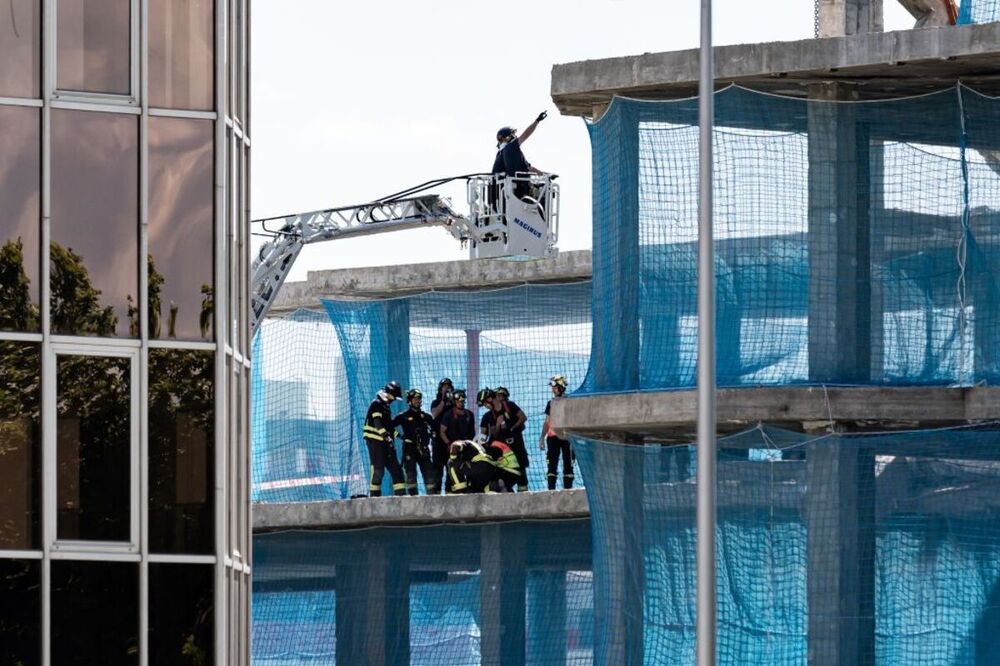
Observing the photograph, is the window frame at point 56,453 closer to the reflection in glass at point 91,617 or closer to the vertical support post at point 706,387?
the reflection in glass at point 91,617

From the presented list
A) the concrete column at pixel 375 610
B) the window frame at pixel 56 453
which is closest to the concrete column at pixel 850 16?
the window frame at pixel 56 453

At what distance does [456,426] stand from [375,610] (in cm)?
244

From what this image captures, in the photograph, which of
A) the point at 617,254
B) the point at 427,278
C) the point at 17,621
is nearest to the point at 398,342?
the point at 427,278

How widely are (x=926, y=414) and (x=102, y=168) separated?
7949 mm

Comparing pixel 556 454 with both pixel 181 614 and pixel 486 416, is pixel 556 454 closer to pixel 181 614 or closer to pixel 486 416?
pixel 486 416

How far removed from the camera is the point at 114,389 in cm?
1981

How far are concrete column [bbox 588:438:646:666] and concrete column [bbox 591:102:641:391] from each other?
768 millimetres

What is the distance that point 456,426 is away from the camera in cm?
3231

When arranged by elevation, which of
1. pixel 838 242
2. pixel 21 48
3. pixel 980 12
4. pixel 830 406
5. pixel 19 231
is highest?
pixel 980 12

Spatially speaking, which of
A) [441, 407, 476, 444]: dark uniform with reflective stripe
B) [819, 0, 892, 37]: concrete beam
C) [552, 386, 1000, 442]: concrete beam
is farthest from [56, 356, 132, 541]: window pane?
[441, 407, 476, 444]: dark uniform with reflective stripe

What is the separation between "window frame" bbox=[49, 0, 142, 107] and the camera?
65.1ft

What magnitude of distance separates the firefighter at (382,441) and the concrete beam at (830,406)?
7.81 metres

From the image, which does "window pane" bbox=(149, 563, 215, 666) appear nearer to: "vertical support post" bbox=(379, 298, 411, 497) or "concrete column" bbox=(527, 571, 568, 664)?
"concrete column" bbox=(527, 571, 568, 664)

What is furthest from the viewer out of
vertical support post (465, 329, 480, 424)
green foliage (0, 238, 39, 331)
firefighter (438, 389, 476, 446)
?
vertical support post (465, 329, 480, 424)
